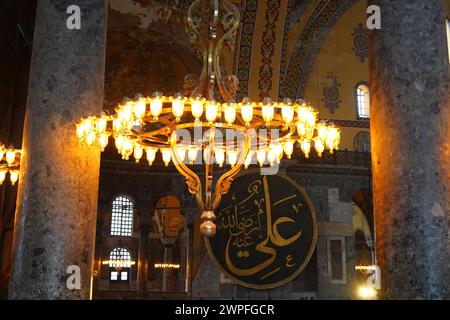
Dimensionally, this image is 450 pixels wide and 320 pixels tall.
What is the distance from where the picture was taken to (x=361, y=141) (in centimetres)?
1185

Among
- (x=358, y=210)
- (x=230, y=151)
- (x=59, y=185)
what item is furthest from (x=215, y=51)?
(x=358, y=210)

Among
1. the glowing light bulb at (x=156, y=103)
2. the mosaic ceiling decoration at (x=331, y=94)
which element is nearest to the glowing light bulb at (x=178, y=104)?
the glowing light bulb at (x=156, y=103)

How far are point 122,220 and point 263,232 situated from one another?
35.2 ft

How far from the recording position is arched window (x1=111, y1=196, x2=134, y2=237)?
19.7 meters

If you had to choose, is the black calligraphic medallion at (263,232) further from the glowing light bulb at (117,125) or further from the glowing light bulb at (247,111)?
the glowing light bulb at (247,111)

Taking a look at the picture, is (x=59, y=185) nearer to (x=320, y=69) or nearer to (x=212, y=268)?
(x=212, y=268)

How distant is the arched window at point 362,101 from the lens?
11.9 metres

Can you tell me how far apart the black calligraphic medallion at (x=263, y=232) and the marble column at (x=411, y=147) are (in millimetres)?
6716

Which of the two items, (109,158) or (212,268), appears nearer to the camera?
(212,268)

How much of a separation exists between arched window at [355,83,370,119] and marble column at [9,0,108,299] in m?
8.70

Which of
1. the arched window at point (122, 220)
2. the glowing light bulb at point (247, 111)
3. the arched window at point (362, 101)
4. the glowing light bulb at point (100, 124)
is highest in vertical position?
the arched window at point (362, 101)

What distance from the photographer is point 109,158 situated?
11273 mm

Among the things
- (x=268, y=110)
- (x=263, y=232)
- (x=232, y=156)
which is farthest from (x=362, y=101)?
(x=268, y=110)
